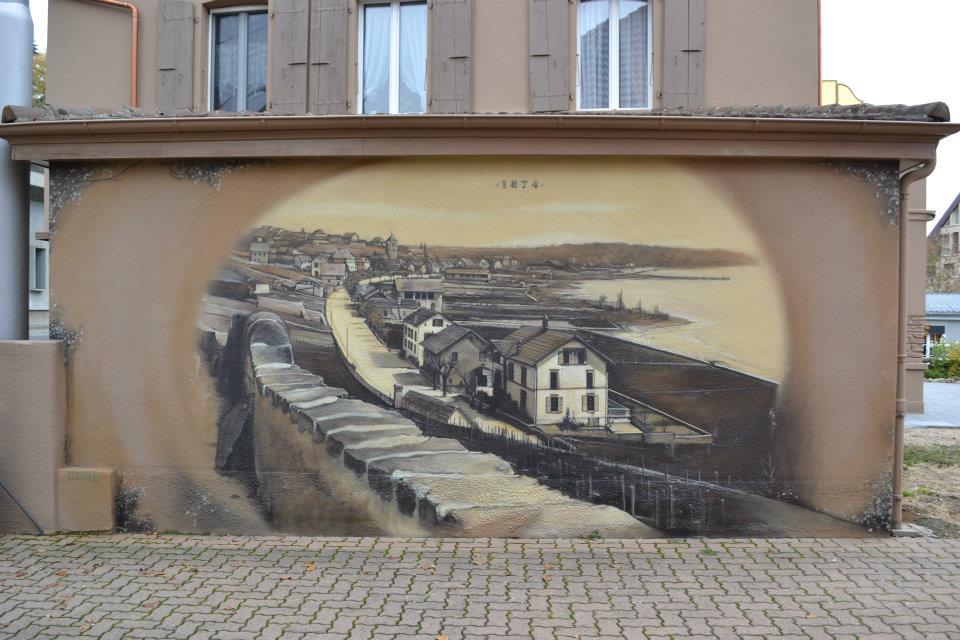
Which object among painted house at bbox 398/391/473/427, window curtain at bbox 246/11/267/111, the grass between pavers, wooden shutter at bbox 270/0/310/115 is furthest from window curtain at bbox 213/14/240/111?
the grass between pavers

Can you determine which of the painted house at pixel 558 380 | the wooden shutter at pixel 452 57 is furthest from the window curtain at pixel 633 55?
the painted house at pixel 558 380

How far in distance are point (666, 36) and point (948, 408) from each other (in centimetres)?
1127

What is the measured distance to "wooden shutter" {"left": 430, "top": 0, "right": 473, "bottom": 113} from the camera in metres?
9.02

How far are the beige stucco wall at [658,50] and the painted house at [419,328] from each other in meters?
3.86

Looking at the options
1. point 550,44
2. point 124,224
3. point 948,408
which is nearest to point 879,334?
point 550,44

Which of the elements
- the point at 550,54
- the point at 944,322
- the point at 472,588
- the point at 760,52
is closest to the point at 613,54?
the point at 550,54

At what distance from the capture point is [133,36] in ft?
31.3

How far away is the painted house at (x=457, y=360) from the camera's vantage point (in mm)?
6062

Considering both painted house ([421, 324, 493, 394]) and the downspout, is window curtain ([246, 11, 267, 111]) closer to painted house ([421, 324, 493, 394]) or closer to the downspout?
the downspout

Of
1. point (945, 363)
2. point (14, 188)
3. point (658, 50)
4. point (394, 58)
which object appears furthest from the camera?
point (945, 363)

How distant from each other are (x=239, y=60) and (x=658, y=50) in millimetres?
5148

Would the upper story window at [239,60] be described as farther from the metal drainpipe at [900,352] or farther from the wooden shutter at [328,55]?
the metal drainpipe at [900,352]

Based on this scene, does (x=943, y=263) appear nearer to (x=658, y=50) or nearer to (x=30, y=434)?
(x=658, y=50)

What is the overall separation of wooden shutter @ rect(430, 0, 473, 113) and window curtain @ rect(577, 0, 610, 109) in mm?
1333
